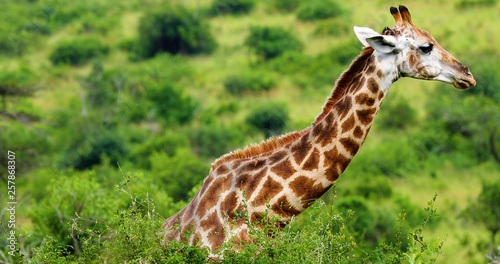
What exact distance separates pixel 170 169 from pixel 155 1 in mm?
36155

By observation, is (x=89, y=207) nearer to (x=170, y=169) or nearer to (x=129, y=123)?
(x=170, y=169)

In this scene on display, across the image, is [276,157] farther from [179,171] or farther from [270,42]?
[270,42]

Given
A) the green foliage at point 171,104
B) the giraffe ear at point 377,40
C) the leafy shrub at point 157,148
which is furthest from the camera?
the green foliage at point 171,104

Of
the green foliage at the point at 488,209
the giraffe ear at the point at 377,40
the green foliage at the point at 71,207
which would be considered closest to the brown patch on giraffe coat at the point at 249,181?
the giraffe ear at the point at 377,40

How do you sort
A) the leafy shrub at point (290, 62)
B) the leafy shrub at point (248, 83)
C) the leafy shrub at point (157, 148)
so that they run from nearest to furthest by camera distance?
1. the leafy shrub at point (157, 148)
2. the leafy shrub at point (248, 83)
3. the leafy shrub at point (290, 62)

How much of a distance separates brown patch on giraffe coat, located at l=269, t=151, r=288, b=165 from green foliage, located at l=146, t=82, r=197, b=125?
104 feet

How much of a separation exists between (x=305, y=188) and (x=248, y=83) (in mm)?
36973

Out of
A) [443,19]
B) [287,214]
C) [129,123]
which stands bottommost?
[129,123]

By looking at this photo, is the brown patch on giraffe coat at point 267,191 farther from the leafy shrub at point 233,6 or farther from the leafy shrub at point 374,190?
the leafy shrub at point 233,6

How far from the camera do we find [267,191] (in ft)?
20.4

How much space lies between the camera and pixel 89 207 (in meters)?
12.4

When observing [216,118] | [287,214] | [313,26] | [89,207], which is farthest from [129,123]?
[287,214]

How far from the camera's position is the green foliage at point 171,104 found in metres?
38.3

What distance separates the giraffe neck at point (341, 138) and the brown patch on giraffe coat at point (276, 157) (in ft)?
0.43
